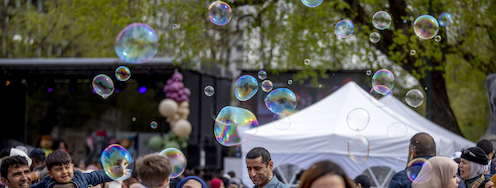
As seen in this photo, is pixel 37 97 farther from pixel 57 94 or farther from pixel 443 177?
pixel 443 177

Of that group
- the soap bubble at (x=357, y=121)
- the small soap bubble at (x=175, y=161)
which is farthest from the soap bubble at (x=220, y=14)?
the small soap bubble at (x=175, y=161)

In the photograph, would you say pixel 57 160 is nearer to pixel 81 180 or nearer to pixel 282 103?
pixel 81 180

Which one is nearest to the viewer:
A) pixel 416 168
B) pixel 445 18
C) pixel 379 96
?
pixel 416 168

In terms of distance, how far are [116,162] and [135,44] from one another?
6.42 feet

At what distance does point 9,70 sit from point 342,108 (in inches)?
456

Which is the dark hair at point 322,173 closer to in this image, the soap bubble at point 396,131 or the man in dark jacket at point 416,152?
the man in dark jacket at point 416,152

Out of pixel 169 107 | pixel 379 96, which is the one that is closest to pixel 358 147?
pixel 379 96

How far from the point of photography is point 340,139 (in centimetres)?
835

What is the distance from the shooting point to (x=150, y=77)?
53.1ft

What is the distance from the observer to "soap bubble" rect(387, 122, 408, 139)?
324 inches

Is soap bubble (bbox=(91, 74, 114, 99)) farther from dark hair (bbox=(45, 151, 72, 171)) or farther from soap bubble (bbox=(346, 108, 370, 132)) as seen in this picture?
soap bubble (bbox=(346, 108, 370, 132))

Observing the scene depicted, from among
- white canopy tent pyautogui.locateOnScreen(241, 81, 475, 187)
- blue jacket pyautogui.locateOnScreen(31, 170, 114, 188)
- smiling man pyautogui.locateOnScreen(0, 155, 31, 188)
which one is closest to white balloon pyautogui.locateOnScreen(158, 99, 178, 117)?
white canopy tent pyautogui.locateOnScreen(241, 81, 475, 187)

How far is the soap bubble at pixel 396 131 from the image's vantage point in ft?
27.0

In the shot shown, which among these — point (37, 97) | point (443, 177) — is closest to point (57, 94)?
point (37, 97)
